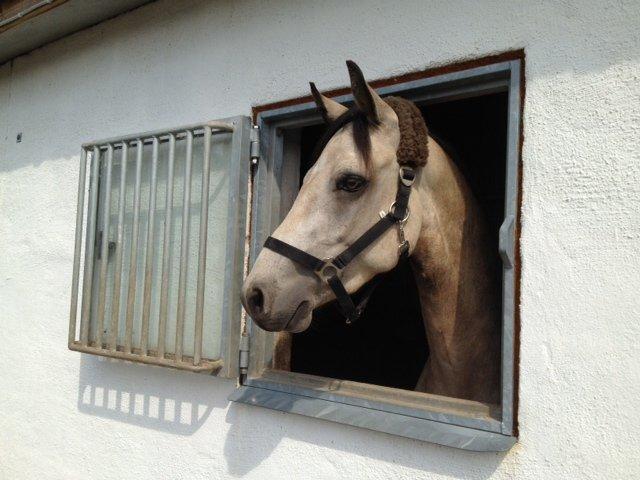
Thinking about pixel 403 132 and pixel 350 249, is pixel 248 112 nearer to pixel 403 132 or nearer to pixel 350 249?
pixel 403 132

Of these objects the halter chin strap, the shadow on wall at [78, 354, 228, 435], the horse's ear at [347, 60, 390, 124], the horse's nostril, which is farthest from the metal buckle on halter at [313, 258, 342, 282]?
the shadow on wall at [78, 354, 228, 435]

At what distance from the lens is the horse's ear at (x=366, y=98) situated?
167cm

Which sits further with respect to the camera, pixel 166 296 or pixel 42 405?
pixel 42 405

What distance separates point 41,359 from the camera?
327 cm

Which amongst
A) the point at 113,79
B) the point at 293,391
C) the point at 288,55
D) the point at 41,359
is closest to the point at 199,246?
the point at 293,391

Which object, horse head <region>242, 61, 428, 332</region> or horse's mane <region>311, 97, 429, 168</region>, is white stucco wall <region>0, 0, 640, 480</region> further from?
horse head <region>242, 61, 428, 332</region>

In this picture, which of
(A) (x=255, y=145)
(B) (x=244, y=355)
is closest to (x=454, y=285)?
(B) (x=244, y=355)

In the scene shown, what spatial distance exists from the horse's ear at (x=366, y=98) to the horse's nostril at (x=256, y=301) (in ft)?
2.18

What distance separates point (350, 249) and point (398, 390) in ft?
1.83

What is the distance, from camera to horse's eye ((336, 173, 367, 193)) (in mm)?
1768

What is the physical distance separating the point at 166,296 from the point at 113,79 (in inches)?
54.5

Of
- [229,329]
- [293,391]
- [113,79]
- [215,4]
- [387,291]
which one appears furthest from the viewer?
[387,291]

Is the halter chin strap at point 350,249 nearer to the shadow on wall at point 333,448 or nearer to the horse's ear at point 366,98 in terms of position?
the horse's ear at point 366,98

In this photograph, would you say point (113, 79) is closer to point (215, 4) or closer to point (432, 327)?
point (215, 4)
